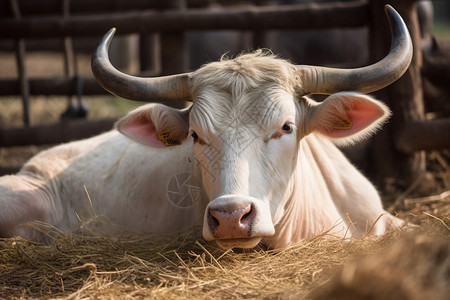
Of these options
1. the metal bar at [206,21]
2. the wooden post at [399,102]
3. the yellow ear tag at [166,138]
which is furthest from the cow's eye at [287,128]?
the metal bar at [206,21]

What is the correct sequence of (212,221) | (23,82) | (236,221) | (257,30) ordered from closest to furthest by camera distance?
1. (236,221)
2. (212,221)
3. (257,30)
4. (23,82)

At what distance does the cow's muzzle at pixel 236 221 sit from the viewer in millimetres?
3275

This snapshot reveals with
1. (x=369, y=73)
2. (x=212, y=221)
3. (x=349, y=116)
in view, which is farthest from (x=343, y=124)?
(x=212, y=221)

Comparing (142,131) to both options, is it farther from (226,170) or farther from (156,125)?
(226,170)

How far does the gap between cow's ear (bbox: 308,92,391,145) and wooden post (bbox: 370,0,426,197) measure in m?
2.00

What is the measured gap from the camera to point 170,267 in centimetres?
363

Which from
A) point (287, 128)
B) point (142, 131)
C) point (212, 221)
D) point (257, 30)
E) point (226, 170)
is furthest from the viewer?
point (257, 30)

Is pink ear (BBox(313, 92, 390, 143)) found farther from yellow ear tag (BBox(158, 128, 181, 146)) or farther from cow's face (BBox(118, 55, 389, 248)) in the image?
yellow ear tag (BBox(158, 128, 181, 146))

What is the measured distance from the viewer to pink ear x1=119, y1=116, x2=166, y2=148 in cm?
417

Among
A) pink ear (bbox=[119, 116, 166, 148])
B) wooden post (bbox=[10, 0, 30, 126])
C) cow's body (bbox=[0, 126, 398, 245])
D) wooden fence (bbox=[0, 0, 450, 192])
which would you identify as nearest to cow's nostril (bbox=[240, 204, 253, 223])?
cow's body (bbox=[0, 126, 398, 245])

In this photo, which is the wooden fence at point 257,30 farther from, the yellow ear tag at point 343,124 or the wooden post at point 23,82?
the yellow ear tag at point 343,124

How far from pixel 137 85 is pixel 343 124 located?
1.35 metres

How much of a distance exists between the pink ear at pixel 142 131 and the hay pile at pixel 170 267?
0.67 meters

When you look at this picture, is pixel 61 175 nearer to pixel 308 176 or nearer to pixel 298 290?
pixel 308 176
